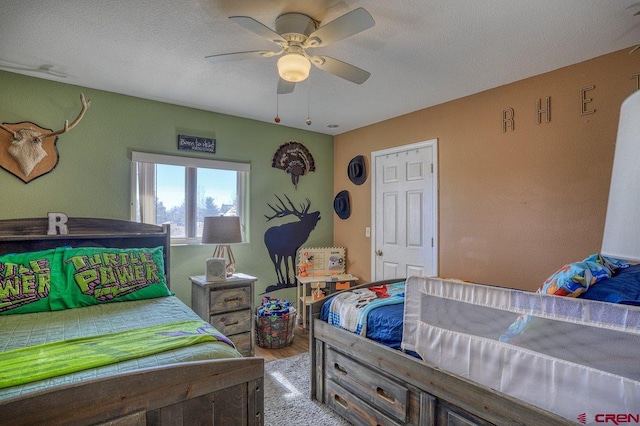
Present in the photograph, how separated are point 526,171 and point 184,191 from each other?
3.21 m

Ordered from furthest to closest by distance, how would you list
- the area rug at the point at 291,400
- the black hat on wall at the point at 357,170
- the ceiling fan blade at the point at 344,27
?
the black hat on wall at the point at 357,170 → the area rug at the point at 291,400 → the ceiling fan blade at the point at 344,27

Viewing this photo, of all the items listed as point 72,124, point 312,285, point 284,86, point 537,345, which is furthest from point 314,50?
point 312,285

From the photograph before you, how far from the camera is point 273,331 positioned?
3.53 metres

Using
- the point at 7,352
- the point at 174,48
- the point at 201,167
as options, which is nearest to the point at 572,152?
the point at 174,48

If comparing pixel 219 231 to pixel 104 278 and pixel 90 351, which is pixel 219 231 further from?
pixel 90 351

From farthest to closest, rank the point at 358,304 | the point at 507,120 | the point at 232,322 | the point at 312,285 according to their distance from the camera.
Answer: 1. the point at 312,285
2. the point at 232,322
3. the point at 507,120
4. the point at 358,304

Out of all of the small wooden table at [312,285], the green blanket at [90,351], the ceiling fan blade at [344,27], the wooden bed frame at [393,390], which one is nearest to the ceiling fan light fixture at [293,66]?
the ceiling fan blade at [344,27]

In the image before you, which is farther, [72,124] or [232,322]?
[232,322]

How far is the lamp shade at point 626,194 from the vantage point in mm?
570

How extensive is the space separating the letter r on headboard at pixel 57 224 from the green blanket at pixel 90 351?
1524 millimetres

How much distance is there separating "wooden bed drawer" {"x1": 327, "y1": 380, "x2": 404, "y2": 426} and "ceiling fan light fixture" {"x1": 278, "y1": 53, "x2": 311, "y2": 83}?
1981mm

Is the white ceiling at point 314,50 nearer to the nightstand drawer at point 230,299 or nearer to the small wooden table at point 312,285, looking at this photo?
the nightstand drawer at point 230,299

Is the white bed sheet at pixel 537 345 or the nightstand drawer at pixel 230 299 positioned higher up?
the white bed sheet at pixel 537 345

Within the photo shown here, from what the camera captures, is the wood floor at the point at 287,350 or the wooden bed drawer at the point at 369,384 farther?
the wood floor at the point at 287,350
